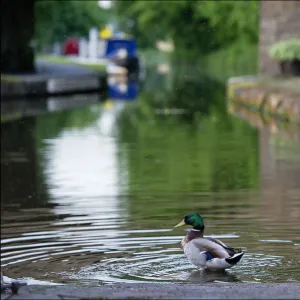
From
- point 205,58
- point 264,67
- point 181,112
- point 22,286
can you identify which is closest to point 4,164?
point 22,286

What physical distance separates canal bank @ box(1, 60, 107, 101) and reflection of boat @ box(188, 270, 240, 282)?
26.3m

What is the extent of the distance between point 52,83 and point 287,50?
366 inches

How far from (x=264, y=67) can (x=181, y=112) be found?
6.12m

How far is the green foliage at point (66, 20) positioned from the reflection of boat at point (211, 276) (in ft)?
150

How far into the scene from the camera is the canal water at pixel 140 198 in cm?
933

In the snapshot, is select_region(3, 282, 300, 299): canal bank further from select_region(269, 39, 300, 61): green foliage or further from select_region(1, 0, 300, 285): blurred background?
select_region(269, 39, 300, 61): green foliage

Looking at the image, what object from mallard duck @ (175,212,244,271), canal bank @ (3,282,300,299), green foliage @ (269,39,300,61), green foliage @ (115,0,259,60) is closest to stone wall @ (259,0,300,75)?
green foliage @ (269,39,300,61)

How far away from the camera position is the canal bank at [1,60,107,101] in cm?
3575

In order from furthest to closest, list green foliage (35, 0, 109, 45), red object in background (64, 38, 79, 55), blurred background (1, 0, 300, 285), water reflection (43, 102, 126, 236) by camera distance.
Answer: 1. red object in background (64, 38, 79, 55)
2. green foliage (35, 0, 109, 45)
3. water reflection (43, 102, 126, 236)
4. blurred background (1, 0, 300, 285)

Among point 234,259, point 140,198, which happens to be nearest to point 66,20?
point 140,198

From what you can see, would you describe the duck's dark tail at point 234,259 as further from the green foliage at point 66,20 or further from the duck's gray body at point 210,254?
the green foliage at point 66,20

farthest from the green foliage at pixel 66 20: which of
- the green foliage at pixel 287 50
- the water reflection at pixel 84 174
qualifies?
the water reflection at pixel 84 174

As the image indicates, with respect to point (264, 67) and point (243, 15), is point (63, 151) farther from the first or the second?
point (243, 15)

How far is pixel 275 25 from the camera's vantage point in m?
34.9
